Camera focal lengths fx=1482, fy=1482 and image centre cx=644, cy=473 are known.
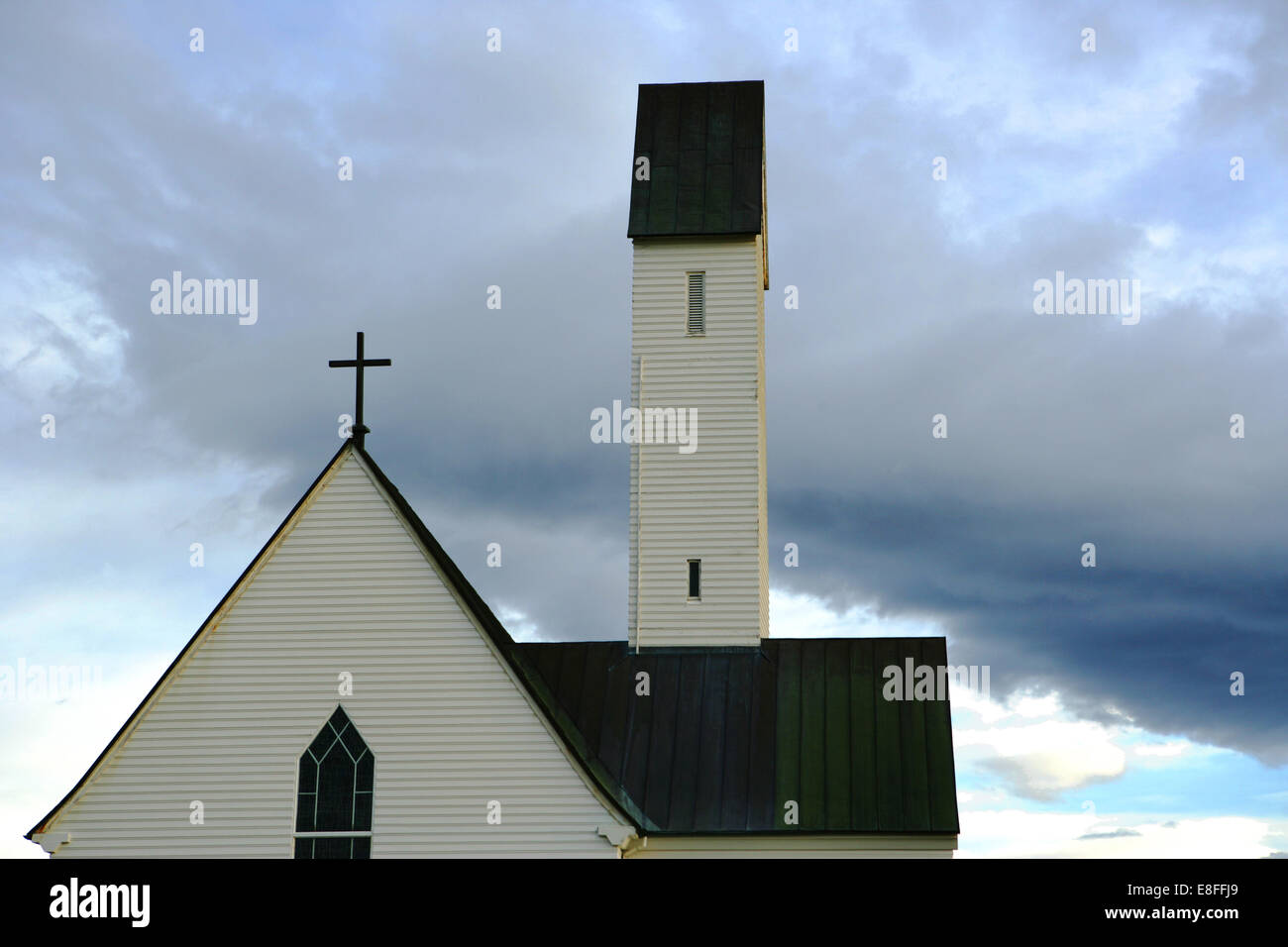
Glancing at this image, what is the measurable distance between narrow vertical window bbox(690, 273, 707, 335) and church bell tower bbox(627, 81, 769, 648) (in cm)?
3

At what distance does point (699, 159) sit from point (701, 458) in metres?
6.54

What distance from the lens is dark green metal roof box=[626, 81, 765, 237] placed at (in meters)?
29.9

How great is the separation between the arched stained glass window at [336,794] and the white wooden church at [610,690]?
0.03m

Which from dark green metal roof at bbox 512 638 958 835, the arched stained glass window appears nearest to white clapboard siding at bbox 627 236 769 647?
dark green metal roof at bbox 512 638 958 835

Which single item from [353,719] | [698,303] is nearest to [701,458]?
[698,303]

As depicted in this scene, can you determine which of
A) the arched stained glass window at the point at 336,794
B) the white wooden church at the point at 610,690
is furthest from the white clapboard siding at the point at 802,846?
the arched stained glass window at the point at 336,794

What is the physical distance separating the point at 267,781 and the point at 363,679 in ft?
6.85

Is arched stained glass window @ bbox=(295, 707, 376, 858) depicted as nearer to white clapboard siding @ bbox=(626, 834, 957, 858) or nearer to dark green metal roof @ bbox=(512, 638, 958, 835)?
dark green metal roof @ bbox=(512, 638, 958, 835)

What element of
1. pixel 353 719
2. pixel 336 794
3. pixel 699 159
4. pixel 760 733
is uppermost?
pixel 699 159

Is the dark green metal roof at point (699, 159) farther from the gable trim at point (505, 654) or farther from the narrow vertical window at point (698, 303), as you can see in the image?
the gable trim at point (505, 654)

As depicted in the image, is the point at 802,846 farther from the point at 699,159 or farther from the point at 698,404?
the point at 699,159

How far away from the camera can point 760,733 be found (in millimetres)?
27094
